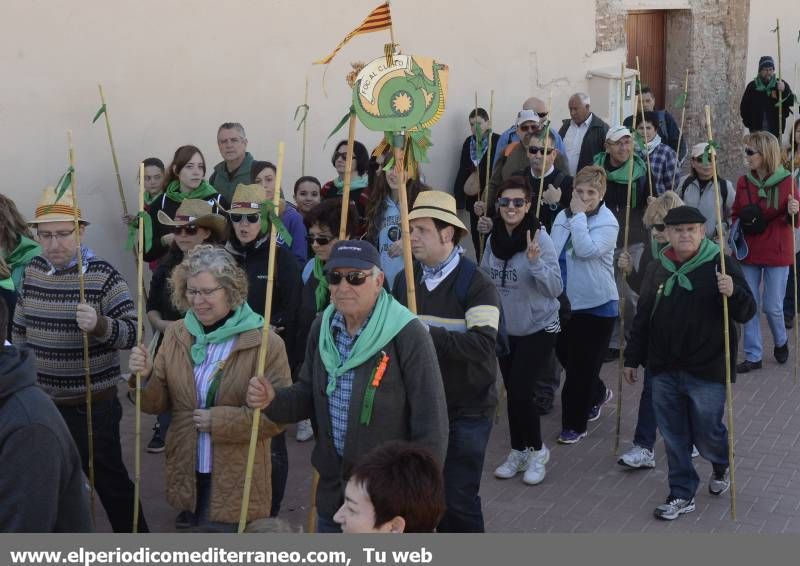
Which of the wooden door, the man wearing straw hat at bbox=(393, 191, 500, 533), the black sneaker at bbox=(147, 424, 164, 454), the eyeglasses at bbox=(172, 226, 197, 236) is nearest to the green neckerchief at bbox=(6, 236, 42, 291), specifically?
the eyeglasses at bbox=(172, 226, 197, 236)

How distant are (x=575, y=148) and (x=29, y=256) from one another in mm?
7028

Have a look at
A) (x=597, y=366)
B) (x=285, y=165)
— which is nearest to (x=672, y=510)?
(x=597, y=366)

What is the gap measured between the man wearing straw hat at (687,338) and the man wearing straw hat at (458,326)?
5.53 feet

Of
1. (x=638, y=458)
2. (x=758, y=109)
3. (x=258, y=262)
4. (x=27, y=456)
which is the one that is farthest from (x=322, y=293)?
(x=758, y=109)

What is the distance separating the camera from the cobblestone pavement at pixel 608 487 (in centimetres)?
708

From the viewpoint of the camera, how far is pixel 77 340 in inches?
241

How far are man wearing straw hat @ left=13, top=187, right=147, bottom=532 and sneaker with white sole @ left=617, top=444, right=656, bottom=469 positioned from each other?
3.26m

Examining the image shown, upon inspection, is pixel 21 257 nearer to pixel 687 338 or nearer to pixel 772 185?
pixel 687 338

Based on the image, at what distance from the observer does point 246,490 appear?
199 inches

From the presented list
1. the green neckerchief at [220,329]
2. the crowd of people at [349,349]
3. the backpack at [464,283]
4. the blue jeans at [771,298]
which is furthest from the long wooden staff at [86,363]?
the blue jeans at [771,298]

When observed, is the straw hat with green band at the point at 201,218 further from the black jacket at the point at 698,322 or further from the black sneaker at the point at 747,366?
the black sneaker at the point at 747,366

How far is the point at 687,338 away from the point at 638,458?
1.28 metres

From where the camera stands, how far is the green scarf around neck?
6949 mm

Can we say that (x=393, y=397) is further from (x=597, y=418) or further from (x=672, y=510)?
(x=597, y=418)
